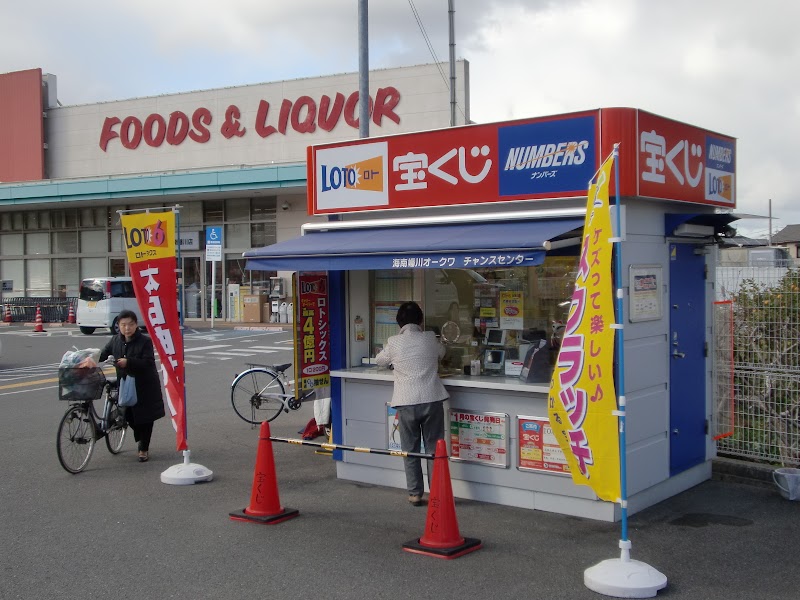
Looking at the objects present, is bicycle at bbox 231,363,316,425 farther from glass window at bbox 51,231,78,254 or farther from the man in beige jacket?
glass window at bbox 51,231,78,254

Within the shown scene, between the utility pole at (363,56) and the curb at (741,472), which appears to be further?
the utility pole at (363,56)

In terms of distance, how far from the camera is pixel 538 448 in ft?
23.0

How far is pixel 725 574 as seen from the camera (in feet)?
18.2

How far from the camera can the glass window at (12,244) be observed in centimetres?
3638

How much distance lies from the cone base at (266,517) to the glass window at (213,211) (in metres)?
25.7

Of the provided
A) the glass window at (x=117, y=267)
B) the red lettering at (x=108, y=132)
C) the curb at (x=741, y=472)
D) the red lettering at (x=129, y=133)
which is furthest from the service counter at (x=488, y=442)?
the red lettering at (x=108, y=132)

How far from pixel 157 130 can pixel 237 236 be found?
5554 mm

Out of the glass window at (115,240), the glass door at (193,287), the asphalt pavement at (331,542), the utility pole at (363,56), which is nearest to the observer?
the asphalt pavement at (331,542)

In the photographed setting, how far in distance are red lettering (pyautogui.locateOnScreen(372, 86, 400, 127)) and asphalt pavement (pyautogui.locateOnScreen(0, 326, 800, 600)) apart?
2082cm

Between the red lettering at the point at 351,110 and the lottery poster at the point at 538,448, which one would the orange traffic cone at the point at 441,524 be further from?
the red lettering at the point at 351,110

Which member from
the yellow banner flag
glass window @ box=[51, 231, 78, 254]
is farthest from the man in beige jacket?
glass window @ box=[51, 231, 78, 254]

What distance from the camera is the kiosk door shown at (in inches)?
296

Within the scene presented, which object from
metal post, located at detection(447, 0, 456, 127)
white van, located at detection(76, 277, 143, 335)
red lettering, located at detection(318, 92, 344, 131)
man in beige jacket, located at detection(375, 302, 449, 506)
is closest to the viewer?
man in beige jacket, located at detection(375, 302, 449, 506)

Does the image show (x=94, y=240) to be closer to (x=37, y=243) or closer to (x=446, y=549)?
(x=37, y=243)
